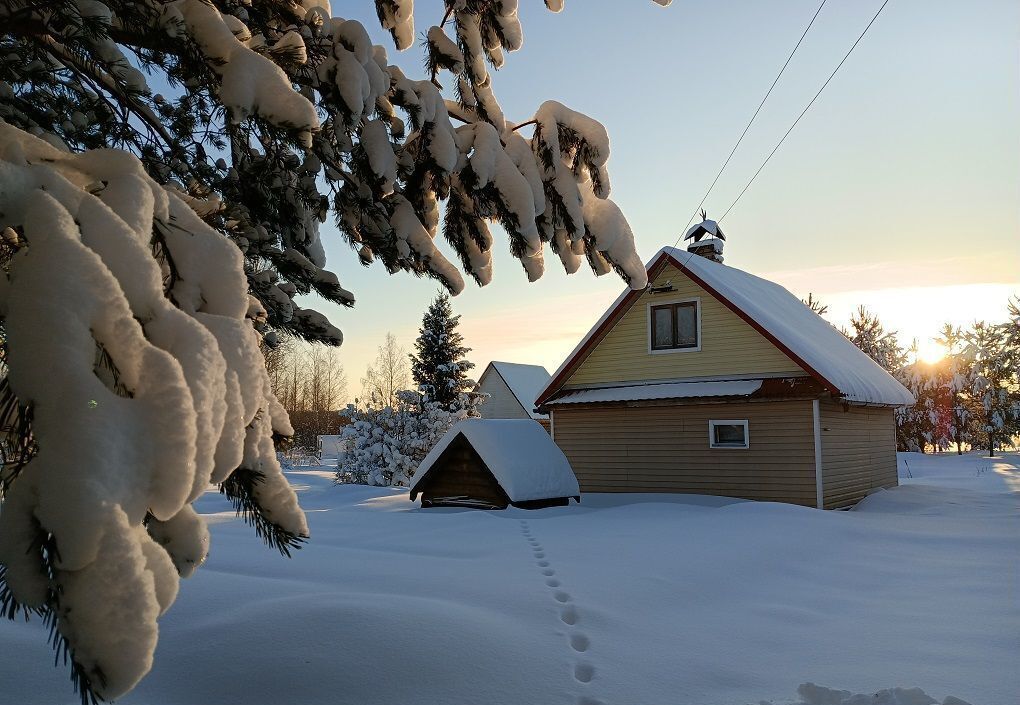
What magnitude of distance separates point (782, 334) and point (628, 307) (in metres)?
3.68

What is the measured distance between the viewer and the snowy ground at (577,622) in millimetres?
3516

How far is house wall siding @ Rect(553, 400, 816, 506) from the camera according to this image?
13.3 m

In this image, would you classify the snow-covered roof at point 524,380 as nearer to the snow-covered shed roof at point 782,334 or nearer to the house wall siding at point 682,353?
the snow-covered shed roof at point 782,334

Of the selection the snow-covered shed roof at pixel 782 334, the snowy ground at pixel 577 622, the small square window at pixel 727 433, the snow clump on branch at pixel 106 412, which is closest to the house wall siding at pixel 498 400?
the snow-covered shed roof at pixel 782 334

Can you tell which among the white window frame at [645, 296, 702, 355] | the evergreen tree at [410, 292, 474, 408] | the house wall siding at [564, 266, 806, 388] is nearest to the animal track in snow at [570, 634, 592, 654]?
the house wall siding at [564, 266, 806, 388]

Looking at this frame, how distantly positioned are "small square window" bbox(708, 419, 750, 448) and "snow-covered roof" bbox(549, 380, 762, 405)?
0.79 metres

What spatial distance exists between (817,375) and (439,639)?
1098cm

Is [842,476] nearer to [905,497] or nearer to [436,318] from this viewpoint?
[905,497]

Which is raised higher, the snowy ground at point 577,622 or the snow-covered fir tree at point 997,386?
the snow-covered fir tree at point 997,386

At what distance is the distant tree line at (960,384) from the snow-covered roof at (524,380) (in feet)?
61.4

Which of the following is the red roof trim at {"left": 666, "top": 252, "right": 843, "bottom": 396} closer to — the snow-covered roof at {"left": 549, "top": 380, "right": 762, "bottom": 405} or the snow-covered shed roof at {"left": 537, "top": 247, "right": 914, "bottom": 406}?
the snow-covered shed roof at {"left": 537, "top": 247, "right": 914, "bottom": 406}

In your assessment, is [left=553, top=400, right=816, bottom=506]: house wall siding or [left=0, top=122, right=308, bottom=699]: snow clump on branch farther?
[left=553, top=400, right=816, bottom=506]: house wall siding

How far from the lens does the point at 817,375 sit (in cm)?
1273

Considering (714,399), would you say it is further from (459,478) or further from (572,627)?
(572,627)
